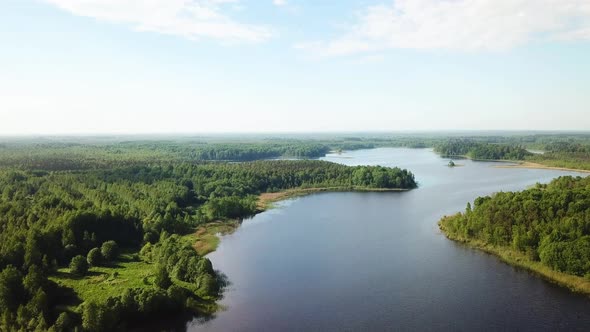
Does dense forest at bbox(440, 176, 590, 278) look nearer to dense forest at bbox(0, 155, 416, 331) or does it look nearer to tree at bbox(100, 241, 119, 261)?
dense forest at bbox(0, 155, 416, 331)

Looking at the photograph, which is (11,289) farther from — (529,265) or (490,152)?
(490,152)

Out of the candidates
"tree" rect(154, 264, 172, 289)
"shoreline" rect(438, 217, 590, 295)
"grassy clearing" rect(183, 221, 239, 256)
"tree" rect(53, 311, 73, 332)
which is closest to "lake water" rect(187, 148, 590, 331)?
"shoreline" rect(438, 217, 590, 295)

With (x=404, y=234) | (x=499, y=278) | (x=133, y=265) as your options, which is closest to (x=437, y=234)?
(x=404, y=234)

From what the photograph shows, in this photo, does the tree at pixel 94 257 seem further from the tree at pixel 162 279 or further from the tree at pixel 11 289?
the tree at pixel 162 279

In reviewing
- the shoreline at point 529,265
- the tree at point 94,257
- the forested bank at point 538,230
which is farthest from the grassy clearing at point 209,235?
the forested bank at point 538,230

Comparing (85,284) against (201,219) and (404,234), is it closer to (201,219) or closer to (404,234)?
(201,219)

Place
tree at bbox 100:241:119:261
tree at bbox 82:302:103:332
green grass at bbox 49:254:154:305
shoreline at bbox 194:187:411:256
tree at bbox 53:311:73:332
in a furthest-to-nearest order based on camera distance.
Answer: shoreline at bbox 194:187:411:256, tree at bbox 100:241:119:261, green grass at bbox 49:254:154:305, tree at bbox 82:302:103:332, tree at bbox 53:311:73:332

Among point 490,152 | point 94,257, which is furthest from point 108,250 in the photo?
point 490,152
